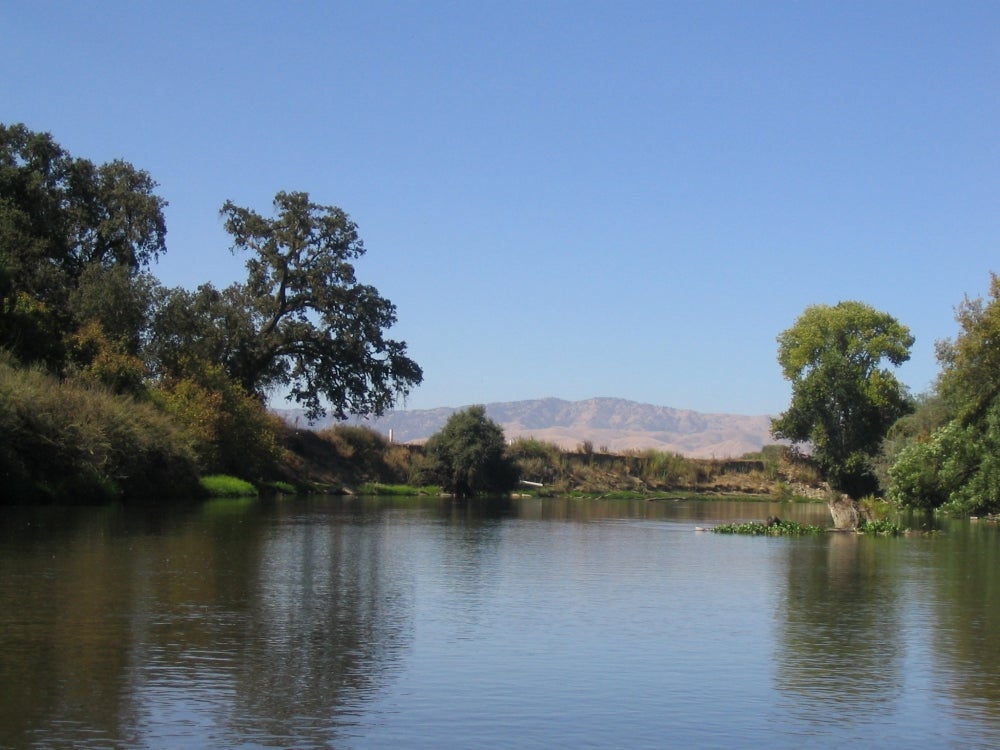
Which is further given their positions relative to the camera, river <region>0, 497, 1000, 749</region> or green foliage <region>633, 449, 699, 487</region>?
green foliage <region>633, 449, 699, 487</region>

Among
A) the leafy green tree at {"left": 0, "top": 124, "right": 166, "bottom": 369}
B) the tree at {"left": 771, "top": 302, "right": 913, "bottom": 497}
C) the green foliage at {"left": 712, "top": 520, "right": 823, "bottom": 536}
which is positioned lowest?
the green foliage at {"left": 712, "top": 520, "right": 823, "bottom": 536}

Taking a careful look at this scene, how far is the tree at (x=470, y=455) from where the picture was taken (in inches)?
2640

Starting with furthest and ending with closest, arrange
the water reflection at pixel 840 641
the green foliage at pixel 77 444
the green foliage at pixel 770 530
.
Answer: the green foliage at pixel 77 444, the green foliage at pixel 770 530, the water reflection at pixel 840 641

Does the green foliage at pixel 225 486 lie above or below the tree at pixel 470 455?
below

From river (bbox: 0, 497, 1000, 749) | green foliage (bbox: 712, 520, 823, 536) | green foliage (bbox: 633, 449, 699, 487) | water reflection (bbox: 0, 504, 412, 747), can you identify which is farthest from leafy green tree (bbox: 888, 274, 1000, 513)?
green foliage (bbox: 633, 449, 699, 487)

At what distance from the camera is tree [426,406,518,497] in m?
67.1

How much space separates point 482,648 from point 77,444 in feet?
98.3

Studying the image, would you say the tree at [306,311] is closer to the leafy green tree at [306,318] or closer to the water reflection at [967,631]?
the leafy green tree at [306,318]

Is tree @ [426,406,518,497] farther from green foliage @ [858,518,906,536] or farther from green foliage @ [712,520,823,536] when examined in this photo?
green foliage @ [858,518,906,536]

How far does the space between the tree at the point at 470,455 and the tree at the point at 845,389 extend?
60.4 feet

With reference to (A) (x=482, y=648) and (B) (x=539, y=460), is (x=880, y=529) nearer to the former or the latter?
(A) (x=482, y=648)

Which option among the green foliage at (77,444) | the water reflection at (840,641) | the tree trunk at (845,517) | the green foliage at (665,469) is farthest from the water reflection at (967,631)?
the green foliage at (665,469)

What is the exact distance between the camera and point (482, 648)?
12469mm

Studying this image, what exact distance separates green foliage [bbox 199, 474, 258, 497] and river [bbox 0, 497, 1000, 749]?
27.9 metres
